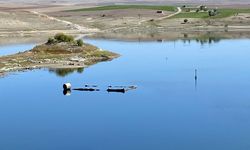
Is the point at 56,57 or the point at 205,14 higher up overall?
the point at 205,14

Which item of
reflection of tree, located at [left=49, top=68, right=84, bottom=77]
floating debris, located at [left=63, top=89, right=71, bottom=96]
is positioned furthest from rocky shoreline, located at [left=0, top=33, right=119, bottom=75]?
floating debris, located at [left=63, top=89, right=71, bottom=96]

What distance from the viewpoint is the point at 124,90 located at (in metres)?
39.5

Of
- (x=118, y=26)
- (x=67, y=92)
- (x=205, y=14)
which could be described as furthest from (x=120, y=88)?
(x=205, y=14)

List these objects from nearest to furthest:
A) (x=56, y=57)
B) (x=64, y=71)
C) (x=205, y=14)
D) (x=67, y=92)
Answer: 1. (x=67, y=92)
2. (x=64, y=71)
3. (x=56, y=57)
4. (x=205, y=14)

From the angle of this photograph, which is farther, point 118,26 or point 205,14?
point 205,14

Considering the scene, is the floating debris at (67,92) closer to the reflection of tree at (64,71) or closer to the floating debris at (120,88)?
the floating debris at (120,88)

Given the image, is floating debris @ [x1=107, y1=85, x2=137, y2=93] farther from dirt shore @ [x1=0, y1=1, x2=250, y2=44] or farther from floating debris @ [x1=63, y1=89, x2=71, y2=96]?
dirt shore @ [x1=0, y1=1, x2=250, y2=44]

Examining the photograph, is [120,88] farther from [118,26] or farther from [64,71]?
[118,26]

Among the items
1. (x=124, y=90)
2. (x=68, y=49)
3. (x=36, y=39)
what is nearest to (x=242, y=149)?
(x=124, y=90)

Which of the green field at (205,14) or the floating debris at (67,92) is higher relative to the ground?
the green field at (205,14)

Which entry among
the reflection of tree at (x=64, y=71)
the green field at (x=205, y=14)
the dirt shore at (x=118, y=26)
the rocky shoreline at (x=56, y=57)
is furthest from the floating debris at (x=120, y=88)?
the green field at (x=205, y=14)

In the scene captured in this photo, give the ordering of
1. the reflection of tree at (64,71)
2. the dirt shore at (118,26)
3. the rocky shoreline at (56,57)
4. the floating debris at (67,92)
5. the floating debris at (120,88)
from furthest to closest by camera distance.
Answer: the dirt shore at (118,26), the rocky shoreline at (56,57), the reflection of tree at (64,71), the floating debris at (120,88), the floating debris at (67,92)

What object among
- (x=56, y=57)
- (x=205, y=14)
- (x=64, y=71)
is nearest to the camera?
(x=64, y=71)

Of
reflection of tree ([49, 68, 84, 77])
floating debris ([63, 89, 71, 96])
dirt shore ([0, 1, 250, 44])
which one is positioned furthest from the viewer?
dirt shore ([0, 1, 250, 44])
